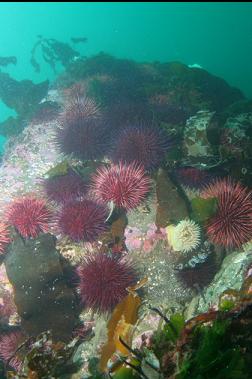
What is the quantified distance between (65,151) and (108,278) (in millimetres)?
4377

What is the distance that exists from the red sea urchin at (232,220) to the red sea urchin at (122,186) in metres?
1.62

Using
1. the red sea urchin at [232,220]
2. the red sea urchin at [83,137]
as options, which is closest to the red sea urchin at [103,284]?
the red sea urchin at [232,220]

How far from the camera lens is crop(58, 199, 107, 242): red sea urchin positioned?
6770mm

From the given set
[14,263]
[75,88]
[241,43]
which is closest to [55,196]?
[14,263]

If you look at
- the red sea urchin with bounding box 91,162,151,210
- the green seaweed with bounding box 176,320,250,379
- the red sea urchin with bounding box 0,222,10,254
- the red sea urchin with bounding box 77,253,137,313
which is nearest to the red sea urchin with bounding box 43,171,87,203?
the red sea urchin with bounding box 91,162,151,210

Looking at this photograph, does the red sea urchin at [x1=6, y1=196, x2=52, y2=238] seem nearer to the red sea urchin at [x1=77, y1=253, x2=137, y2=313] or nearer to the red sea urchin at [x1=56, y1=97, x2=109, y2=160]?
the red sea urchin at [x1=77, y1=253, x2=137, y2=313]

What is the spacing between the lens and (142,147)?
797cm

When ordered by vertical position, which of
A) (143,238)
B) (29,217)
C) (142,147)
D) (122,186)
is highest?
(142,147)

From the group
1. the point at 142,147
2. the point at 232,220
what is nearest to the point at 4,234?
the point at 142,147

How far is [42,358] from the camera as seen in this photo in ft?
16.4

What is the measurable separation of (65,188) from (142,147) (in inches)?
79.1

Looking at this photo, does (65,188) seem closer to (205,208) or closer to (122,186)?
(122,186)

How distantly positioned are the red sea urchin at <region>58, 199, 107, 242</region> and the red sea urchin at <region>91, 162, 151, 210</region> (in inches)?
12.7

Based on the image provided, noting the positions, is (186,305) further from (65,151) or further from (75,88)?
(75,88)
